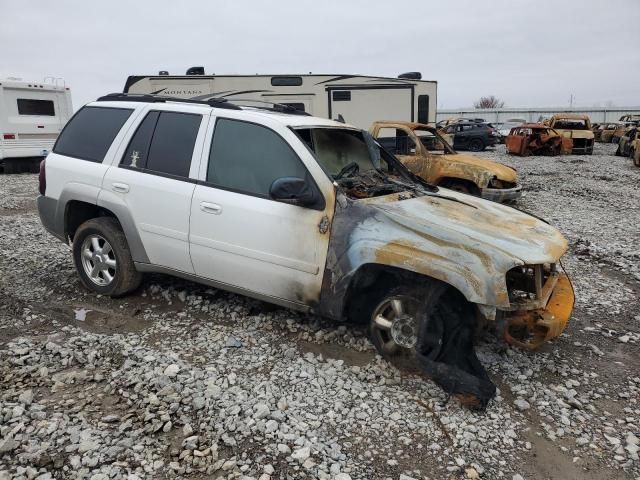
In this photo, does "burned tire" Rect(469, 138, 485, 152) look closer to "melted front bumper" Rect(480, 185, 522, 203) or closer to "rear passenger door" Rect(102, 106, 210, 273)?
"melted front bumper" Rect(480, 185, 522, 203)

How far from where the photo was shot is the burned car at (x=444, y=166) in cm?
904

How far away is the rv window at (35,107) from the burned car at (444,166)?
36.3 ft

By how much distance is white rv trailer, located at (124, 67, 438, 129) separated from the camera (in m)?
12.7

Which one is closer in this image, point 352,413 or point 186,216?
point 352,413

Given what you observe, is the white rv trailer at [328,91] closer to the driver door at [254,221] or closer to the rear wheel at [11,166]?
the rear wheel at [11,166]

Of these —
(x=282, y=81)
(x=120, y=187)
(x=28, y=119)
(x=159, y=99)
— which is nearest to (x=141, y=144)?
(x=120, y=187)

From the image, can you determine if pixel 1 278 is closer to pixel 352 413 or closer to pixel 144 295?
pixel 144 295

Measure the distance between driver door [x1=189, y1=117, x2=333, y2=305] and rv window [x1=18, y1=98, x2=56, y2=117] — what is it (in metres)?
13.4

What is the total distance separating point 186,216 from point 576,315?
3.77m

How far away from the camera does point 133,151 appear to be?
456 centimetres

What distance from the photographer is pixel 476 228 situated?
138 inches

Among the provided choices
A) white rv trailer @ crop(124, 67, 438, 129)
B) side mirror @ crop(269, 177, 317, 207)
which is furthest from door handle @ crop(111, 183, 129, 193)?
white rv trailer @ crop(124, 67, 438, 129)

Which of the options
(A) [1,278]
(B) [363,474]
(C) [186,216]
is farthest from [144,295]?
(B) [363,474]

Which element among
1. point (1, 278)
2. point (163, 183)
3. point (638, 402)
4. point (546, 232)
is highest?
point (163, 183)
